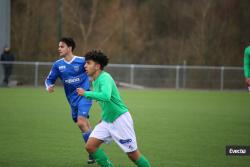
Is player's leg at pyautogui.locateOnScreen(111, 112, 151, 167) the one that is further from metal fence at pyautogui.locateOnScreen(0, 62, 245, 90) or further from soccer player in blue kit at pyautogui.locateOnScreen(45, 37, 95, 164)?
metal fence at pyautogui.locateOnScreen(0, 62, 245, 90)

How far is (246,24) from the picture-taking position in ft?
119

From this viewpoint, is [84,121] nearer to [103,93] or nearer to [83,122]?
[83,122]

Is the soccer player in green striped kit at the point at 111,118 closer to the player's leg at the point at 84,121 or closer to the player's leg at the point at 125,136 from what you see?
the player's leg at the point at 125,136

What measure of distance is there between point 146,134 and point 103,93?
5.32 metres

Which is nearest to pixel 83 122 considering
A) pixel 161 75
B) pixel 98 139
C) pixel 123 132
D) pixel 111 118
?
pixel 98 139

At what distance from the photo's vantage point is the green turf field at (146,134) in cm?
895

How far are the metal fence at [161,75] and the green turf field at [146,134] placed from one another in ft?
30.6

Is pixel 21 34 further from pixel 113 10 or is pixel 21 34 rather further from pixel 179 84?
pixel 179 84

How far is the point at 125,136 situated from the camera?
7.05 meters

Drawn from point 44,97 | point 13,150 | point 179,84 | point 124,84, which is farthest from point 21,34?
point 13,150

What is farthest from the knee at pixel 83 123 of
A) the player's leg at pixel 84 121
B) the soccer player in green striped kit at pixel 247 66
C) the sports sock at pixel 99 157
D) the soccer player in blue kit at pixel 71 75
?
the soccer player in green striped kit at pixel 247 66

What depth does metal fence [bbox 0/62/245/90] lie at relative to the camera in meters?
29.2

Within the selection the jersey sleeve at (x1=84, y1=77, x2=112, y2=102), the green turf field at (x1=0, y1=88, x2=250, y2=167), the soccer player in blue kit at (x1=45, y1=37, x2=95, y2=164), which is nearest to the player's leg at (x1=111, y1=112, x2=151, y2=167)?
the jersey sleeve at (x1=84, y1=77, x2=112, y2=102)

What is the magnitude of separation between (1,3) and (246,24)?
51.4 feet
